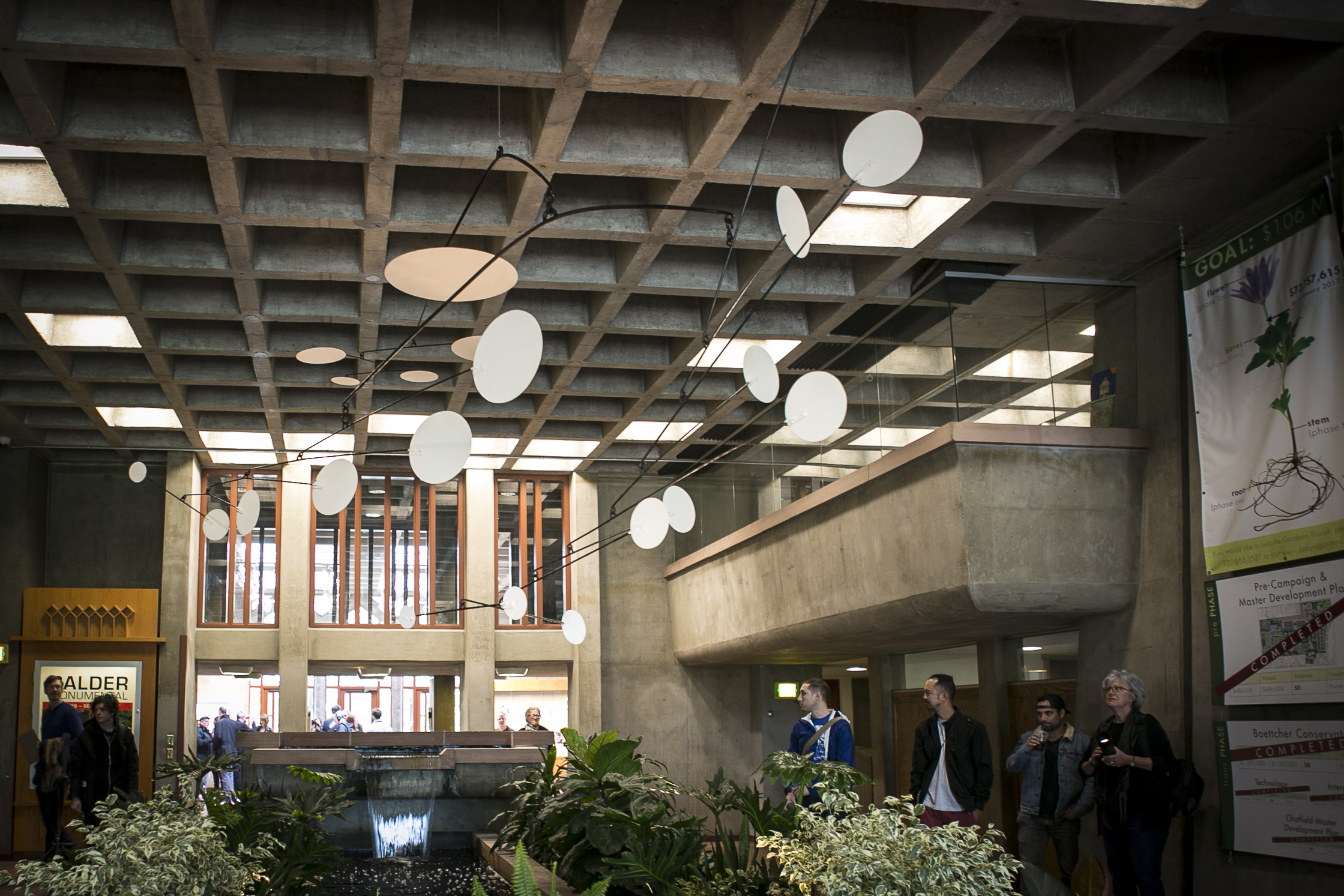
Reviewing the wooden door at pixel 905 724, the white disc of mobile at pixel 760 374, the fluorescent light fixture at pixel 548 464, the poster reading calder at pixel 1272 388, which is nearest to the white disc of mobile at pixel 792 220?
the white disc of mobile at pixel 760 374

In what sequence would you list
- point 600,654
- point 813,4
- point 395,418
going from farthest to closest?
point 600,654, point 395,418, point 813,4

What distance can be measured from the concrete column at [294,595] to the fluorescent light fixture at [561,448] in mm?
3043

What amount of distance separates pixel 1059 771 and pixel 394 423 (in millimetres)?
8977

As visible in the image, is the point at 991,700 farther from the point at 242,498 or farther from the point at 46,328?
the point at 46,328

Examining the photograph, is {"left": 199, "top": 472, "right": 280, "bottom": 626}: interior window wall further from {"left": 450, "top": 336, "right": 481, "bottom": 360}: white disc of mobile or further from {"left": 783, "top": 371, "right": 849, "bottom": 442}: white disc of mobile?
{"left": 783, "top": 371, "right": 849, "bottom": 442}: white disc of mobile

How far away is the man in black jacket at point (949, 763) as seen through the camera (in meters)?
7.07

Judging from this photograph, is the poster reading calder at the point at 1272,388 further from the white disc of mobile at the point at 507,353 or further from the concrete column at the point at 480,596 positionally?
the concrete column at the point at 480,596

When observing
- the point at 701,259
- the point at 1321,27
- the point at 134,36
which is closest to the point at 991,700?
the point at 701,259

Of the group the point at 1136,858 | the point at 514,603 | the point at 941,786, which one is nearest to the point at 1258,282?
the point at 1136,858

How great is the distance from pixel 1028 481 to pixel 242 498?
236 inches

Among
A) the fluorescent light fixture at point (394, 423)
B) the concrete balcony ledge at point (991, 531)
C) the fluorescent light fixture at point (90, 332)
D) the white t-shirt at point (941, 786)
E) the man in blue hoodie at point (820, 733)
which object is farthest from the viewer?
the fluorescent light fixture at point (394, 423)

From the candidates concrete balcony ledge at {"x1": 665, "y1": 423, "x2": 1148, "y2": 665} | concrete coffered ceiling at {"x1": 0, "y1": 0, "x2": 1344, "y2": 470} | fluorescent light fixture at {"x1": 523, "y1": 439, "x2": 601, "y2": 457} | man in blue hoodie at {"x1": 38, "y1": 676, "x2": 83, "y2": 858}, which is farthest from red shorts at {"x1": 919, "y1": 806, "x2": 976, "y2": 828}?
fluorescent light fixture at {"x1": 523, "y1": 439, "x2": 601, "y2": 457}

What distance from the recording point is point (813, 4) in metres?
5.36

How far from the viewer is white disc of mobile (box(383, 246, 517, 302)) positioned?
5426 millimetres
